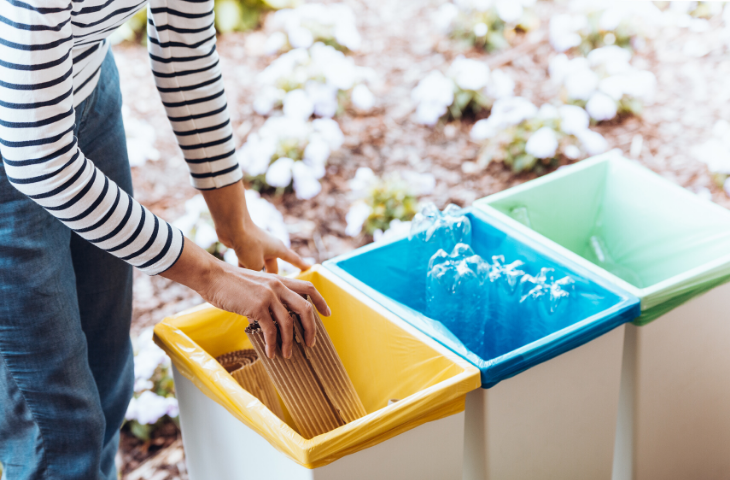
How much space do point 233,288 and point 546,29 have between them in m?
2.95

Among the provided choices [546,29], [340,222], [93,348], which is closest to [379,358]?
[93,348]

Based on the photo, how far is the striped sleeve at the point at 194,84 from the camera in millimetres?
1160

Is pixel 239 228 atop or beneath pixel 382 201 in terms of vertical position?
atop

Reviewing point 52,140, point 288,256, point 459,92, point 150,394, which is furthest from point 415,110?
point 52,140

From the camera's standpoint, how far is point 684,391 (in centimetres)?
137

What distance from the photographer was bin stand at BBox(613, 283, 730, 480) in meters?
1.29

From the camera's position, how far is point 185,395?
51.0 inches

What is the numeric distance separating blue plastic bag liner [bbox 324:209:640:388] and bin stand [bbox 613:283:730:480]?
0.32 feet

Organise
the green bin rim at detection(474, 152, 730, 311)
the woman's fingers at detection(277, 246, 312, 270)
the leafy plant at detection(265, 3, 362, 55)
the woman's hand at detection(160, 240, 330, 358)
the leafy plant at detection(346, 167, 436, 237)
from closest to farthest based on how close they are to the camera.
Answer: the woman's hand at detection(160, 240, 330, 358) → the green bin rim at detection(474, 152, 730, 311) → the woman's fingers at detection(277, 246, 312, 270) → the leafy plant at detection(346, 167, 436, 237) → the leafy plant at detection(265, 3, 362, 55)

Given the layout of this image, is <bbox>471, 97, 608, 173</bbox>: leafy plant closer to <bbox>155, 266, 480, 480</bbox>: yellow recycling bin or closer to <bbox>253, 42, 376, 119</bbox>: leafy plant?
<bbox>253, 42, 376, 119</bbox>: leafy plant

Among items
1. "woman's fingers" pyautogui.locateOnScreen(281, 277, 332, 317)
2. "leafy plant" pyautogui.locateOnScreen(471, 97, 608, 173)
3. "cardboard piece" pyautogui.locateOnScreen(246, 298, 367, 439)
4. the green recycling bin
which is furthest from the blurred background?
"woman's fingers" pyautogui.locateOnScreen(281, 277, 332, 317)

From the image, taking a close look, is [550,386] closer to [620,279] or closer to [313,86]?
[620,279]

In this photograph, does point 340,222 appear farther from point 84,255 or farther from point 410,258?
point 84,255

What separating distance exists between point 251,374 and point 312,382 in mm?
166
